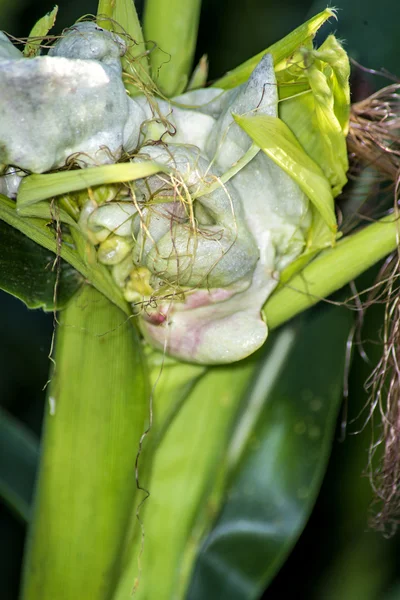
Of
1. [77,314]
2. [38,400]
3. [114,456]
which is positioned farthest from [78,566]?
[38,400]

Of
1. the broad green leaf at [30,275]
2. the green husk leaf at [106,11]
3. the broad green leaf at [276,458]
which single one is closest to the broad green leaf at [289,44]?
the green husk leaf at [106,11]

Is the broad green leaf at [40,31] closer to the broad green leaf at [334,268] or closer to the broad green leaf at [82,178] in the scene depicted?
the broad green leaf at [82,178]

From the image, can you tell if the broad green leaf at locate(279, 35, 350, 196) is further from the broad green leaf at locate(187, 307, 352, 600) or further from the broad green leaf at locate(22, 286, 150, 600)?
the broad green leaf at locate(187, 307, 352, 600)

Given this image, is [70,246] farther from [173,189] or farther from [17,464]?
[17,464]

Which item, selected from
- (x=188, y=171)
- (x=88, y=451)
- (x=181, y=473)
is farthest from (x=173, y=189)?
(x=181, y=473)

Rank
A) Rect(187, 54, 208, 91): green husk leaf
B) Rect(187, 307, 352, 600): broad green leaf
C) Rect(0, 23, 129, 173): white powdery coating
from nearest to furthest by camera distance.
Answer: Rect(0, 23, 129, 173): white powdery coating → Rect(187, 54, 208, 91): green husk leaf → Rect(187, 307, 352, 600): broad green leaf

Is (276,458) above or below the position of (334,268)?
below

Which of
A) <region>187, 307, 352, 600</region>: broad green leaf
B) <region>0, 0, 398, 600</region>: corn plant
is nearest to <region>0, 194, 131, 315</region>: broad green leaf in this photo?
<region>0, 0, 398, 600</region>: corn plant

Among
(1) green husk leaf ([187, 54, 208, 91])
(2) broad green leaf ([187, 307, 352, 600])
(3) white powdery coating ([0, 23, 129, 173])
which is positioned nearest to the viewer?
(3) white powdery coating ([0, 23, 129, 173])
